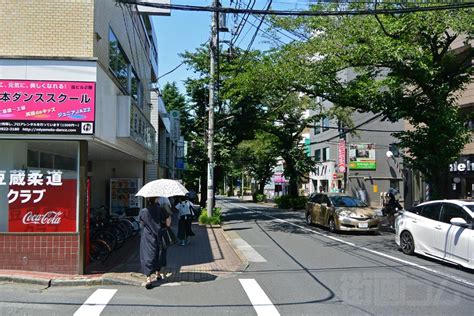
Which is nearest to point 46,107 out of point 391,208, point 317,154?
point 391,208

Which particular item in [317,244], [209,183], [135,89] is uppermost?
[135,89]

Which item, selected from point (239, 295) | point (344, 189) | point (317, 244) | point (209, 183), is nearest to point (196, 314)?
point (239, 295)

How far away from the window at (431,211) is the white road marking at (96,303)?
773 cm

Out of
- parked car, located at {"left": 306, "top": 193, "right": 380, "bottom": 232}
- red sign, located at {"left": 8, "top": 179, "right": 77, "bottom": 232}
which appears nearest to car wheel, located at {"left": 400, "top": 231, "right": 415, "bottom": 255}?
parked car, located at {"left": 306, "top": 193, "right": 380, "bottom": 232}

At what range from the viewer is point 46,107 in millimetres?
9414

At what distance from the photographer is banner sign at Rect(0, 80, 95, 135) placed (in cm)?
930

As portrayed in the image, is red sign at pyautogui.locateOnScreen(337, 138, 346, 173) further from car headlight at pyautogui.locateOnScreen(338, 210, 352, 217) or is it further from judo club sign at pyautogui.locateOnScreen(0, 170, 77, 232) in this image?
judo club sign at pyautogui.locateOnScreen(0, 170, 77, 232)

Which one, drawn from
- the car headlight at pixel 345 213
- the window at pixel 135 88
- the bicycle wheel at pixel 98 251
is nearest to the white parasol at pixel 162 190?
the bicycle wheel at pixel 98 251

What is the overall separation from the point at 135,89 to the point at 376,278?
40.4 feet

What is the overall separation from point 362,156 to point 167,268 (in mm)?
37055

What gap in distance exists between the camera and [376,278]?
9703mm

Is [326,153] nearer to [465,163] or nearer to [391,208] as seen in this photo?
[465,163]

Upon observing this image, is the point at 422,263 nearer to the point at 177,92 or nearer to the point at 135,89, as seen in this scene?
the point at 135,89

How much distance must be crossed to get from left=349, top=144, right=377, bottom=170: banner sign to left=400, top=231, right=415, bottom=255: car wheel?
3250 centimetres
